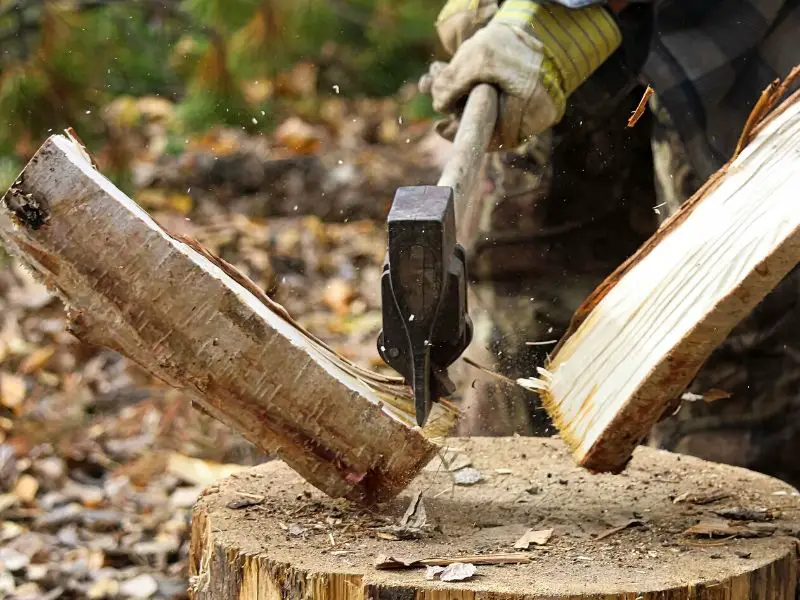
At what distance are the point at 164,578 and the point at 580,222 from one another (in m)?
1.27

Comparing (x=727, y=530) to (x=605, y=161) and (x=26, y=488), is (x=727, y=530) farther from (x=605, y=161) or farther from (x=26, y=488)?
(x=26, y=488)

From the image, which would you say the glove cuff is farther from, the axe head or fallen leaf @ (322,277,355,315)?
fallen leaf @ (322,277,355,315)

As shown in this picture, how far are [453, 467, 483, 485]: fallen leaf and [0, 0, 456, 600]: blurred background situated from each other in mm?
956

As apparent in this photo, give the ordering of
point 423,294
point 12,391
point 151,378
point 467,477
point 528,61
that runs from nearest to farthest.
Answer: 1. point 423,294
2. point 467,477
3. point 528,61
4. point 12,391
5. point 151,378

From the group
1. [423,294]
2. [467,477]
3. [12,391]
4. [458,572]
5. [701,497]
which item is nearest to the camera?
[458,572]

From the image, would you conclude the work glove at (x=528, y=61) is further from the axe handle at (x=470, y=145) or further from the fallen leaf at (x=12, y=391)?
the fallen leaf at (x=12, y=391)

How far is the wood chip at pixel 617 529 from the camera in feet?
4.91

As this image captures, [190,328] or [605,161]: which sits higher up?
[605,161]

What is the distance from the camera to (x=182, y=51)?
3.72 m

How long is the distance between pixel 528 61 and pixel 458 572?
3.46ft

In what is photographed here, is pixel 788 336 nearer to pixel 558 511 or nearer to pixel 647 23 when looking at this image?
pixel 647 23

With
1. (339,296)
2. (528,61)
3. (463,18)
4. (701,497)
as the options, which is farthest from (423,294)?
(339,296)

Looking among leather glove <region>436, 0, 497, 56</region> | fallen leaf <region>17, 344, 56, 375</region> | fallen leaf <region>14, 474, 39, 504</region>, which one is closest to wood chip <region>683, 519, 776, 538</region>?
leather glove <region>436, 0, 497, 56</region>

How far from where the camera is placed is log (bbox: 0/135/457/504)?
1401 mm
